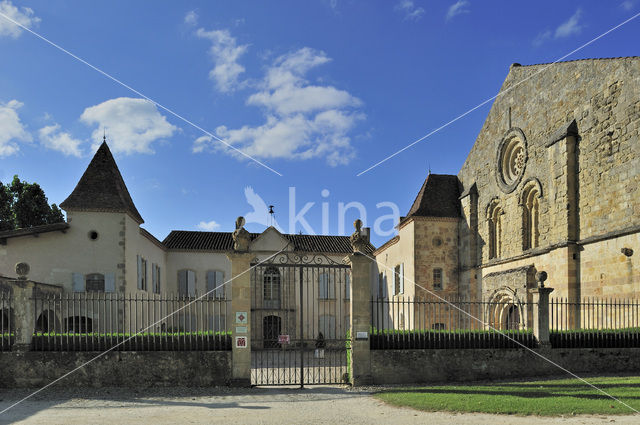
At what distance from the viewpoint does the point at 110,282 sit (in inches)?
899

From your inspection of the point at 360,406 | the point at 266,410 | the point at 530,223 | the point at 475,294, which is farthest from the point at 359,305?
the point at 475,294

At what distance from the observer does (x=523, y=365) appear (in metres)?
13.5

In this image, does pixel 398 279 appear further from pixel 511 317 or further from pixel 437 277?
pixel 511 317

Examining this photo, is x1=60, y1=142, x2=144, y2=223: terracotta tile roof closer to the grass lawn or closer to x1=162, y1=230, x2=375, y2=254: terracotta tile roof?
x1=162, y1=230, x2=375, y2=254: terracotta tile roof

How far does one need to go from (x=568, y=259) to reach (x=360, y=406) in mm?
11233

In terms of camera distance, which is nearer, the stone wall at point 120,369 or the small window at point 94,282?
the stone wall at point 120,369

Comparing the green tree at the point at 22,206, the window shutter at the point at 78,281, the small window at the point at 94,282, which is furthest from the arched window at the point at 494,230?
the green tree at the point at 22,206

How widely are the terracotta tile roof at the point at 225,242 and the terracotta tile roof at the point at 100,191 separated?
945cm

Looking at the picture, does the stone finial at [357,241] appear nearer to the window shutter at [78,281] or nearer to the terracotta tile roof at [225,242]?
the window shutter at [78,281]

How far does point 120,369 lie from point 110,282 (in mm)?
11399

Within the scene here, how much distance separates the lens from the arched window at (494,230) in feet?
79.5

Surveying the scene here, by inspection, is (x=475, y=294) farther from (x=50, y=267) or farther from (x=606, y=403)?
(x=50, y=267)

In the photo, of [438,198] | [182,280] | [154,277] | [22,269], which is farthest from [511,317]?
[182,280]

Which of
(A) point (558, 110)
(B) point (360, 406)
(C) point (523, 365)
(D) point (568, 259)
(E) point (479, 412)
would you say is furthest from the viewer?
(A) point (558, 110)
